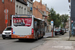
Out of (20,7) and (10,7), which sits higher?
(20,7)

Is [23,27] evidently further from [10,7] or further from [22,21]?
[10,7]

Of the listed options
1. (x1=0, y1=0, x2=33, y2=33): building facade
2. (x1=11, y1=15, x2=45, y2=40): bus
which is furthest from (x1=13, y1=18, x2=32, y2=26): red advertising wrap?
(x1=0, y1=0, x2=33, y2=33): building facade

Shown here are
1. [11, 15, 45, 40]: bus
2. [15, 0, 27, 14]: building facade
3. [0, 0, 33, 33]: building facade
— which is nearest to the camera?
[11, 15, 45, 40]: bus

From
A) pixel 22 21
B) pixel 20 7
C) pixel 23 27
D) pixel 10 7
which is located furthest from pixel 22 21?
pixel 20 7

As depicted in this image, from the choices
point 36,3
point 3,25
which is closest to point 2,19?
point 3,25

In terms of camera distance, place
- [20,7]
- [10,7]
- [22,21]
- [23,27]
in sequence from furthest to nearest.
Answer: [20,7] → [10,7] → [22,21] → [23,27]

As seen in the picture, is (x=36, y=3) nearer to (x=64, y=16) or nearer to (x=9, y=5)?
(x=64, y=16)

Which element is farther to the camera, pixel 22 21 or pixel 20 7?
pixel 20 7

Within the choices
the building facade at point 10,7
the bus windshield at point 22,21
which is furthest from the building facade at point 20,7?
the bus windshield at point 22,21

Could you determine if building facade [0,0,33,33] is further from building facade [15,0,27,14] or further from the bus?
the bus

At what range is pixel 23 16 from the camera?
57.5ft

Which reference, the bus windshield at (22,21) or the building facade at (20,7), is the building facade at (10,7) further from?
the bus windshield at (22,21)

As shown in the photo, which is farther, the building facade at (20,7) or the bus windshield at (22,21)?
the building facade at (20,7)

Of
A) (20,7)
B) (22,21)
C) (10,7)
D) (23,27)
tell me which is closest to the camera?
(23,27)
